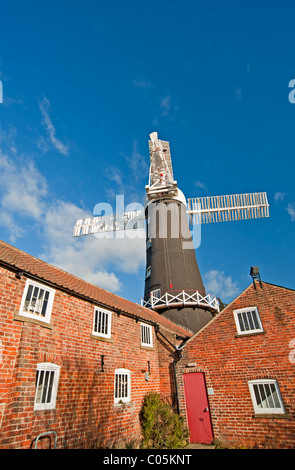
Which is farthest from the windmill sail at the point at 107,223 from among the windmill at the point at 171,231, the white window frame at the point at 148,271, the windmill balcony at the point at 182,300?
the windmill balcony at the point at 182,300

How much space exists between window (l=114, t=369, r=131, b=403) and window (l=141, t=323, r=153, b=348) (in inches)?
91.1

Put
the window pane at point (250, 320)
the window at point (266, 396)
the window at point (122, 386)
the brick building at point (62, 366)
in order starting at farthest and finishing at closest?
1. the window pane at point (250, 320)
2. the window at point (122, 386)
3. the window at point (266, 396)
4. the brick building at point (62, 366)

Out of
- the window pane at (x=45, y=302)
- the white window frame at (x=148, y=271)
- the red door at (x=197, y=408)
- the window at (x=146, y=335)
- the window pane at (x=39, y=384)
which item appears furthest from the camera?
the white window frame at (x=148, y=271)

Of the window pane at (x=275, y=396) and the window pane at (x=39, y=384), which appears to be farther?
the window pane at (x=275, y=396)

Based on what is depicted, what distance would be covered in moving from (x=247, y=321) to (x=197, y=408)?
454 centimetres

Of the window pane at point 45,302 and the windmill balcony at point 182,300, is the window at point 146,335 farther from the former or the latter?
the window pane at point 45,302

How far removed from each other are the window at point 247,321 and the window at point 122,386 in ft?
18.2

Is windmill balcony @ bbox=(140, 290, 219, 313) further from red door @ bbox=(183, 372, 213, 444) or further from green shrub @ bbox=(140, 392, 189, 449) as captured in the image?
green shrub @ bbox=(140, 392, 189, 449)

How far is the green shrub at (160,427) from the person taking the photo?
10430mm

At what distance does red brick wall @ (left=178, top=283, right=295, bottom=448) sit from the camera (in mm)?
9828

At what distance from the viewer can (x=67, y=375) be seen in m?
8.33

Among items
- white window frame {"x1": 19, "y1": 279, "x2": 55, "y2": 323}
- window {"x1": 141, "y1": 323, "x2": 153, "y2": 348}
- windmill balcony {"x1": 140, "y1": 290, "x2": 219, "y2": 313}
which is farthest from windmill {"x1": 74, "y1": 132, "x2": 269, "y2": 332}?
white window frame {"x1": 19, "y1": 279, "x2": 55, "y2": 323}
